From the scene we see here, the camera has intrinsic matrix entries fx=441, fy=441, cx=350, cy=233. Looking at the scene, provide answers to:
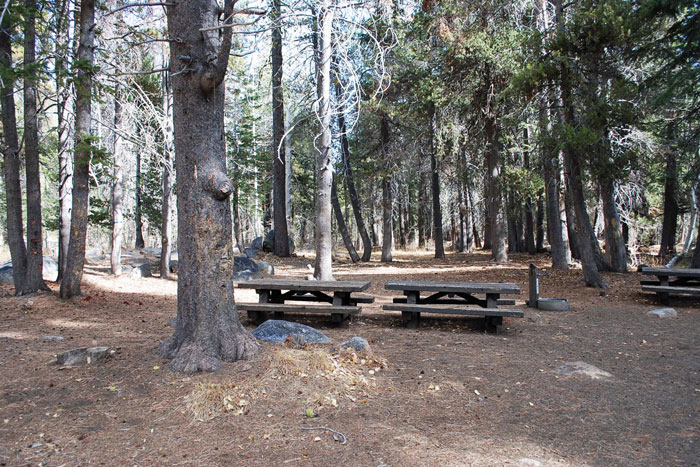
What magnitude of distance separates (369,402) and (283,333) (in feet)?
5.91

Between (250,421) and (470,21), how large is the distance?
1475cm

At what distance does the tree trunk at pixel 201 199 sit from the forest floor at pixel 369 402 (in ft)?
1.05

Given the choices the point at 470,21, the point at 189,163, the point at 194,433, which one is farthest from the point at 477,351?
the point at 470,21

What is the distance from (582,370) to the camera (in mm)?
4930

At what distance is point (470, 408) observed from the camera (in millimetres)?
3912

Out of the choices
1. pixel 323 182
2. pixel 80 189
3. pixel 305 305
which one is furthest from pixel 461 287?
pixel 80 189

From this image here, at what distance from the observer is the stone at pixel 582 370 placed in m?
4.81

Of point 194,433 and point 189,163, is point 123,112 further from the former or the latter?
point 194,433

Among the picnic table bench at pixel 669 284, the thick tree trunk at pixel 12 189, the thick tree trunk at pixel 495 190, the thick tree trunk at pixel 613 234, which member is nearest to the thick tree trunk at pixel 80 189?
the thick tree trunk at pixel 12 189

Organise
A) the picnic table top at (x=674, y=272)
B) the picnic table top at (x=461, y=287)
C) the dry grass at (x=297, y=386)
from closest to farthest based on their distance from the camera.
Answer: the dry grass at (x=297, y=386)
the picnic table top at (x=461, y=287)
the picnic table top at (x=674, y=272)

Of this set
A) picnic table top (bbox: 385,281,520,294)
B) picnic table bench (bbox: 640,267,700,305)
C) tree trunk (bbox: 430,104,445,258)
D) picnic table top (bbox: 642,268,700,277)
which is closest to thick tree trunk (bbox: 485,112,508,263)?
tree trunk (bbox: 430,104,445,258)

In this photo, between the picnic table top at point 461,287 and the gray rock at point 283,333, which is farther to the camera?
the picnic table top at point 461,287

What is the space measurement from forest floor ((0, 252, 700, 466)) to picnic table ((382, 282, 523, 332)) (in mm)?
355

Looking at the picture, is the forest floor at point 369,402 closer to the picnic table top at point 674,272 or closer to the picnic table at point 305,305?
the picnic table at point 305,305
